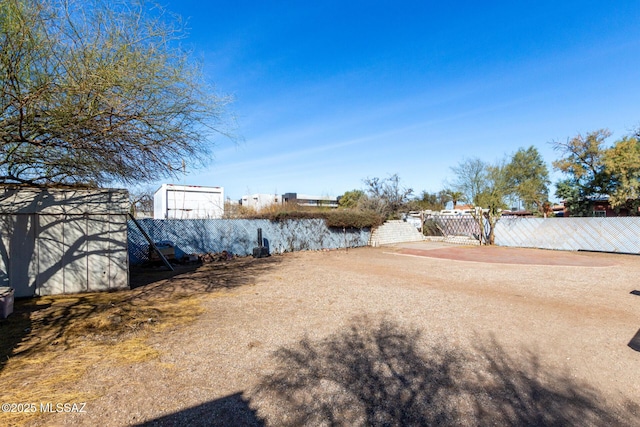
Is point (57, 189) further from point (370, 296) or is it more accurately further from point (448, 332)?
point (448, 332)

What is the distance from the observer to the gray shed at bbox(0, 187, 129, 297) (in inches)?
254

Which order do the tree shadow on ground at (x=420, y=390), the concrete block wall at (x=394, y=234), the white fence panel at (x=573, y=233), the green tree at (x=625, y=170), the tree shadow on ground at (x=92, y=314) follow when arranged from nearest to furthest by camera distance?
1. the tree shadow on ground at (x=420, y=390)
2. the tree shadow on ground at (x=92, y=314)
3. the white fence panel at (x=573, y=233)
4. the green tree at (x=625, y=170)
5. the concrete block wall at (x=394, y=234)

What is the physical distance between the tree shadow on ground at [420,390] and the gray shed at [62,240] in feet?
17.9

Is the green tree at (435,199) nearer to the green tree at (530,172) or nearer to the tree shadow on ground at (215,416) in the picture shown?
the green tree at (530,172)

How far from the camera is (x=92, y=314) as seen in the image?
544cm

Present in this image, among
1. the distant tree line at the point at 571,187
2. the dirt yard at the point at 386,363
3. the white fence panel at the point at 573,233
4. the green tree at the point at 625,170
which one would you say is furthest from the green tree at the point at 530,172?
the dirt yard at the point at 386,363

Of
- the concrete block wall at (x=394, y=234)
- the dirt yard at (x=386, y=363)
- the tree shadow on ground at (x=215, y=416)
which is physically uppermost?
the concrete block wall at (x=394, y=234)

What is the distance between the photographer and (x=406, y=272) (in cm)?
1021

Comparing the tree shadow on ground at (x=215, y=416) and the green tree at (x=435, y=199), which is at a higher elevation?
the green tree at (x=435, y=199)

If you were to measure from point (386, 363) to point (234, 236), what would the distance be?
37.6 feet

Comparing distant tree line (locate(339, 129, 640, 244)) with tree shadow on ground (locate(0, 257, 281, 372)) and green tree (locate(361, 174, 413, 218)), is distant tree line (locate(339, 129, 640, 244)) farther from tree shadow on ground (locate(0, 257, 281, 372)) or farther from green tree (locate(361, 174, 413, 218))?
tree shadow on ground (locate(0, 257, 281, 372))

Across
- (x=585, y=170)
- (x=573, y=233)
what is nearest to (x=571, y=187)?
(x=585, y=170)

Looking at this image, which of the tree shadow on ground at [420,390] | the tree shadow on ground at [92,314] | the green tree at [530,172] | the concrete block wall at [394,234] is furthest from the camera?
the green tree at [530,172]

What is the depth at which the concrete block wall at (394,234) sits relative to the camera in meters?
19.7
